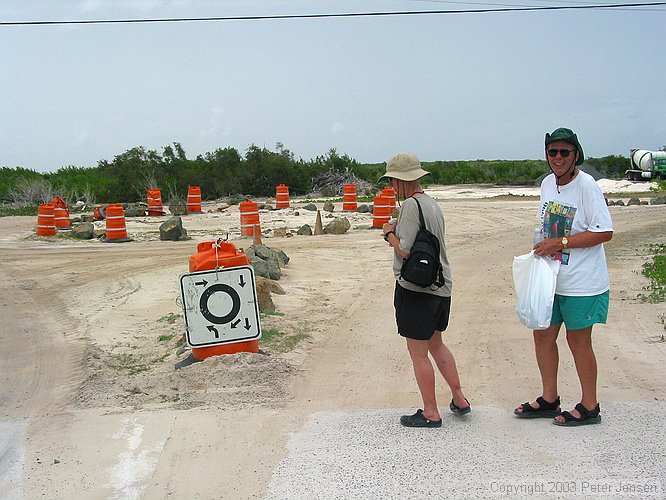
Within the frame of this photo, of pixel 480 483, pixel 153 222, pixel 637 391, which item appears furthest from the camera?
pixel 153 222

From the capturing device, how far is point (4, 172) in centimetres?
5238

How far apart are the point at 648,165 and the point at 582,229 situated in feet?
149

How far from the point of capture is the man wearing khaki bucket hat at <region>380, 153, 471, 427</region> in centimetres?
516

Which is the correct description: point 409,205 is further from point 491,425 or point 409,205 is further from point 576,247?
point 491,425

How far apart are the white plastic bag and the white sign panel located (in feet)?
9.00

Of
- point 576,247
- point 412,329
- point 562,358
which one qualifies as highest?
point 576,247

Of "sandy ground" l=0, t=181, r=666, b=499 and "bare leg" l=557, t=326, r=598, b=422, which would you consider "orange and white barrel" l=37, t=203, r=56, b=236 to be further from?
"bare leg" l=557, t=326, r=598, b=422

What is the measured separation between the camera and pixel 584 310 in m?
5.04

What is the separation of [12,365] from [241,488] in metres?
4.39

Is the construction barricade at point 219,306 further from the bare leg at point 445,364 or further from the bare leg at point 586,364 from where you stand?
the bare leg at point 586,364

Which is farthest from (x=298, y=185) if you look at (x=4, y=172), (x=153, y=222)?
(x=4, y=172)

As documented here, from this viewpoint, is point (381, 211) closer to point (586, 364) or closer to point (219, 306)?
point (219, 306)

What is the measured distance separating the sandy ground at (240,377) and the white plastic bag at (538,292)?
765 mm

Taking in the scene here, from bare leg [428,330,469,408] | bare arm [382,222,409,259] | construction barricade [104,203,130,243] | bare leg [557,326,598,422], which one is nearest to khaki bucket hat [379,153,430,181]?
bare arm [382,222,409,259]
